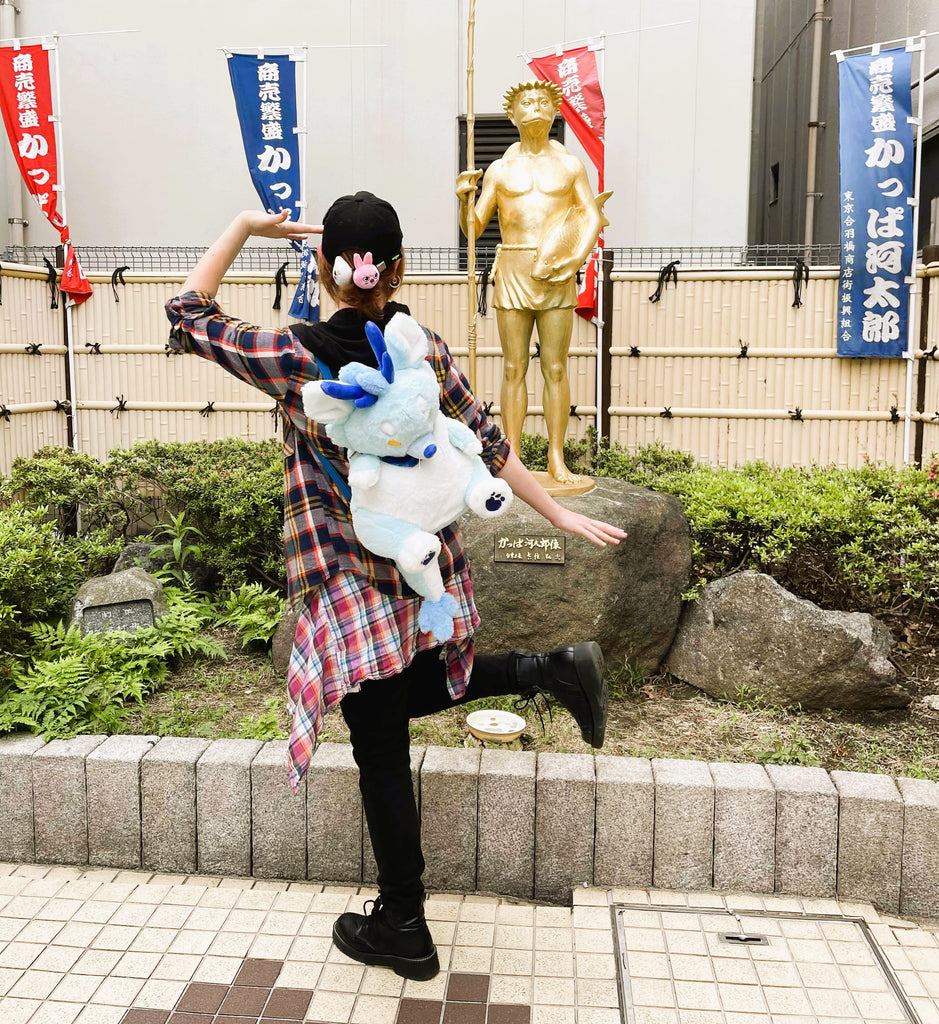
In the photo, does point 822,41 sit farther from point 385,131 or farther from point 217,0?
point 217,0

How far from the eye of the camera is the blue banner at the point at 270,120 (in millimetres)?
7695

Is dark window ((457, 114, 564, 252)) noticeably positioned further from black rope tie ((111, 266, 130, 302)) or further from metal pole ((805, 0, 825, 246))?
black rope tie ((111, 266, 130, 302))

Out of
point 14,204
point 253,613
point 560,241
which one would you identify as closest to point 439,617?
point 253,613

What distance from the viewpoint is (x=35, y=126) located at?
315 inches

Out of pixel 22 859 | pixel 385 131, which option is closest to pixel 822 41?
pixel 385 131

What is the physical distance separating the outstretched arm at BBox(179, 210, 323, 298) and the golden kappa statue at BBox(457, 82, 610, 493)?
8.91ft

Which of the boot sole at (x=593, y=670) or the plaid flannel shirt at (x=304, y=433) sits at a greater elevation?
the plaid flannel shirt at (x=304, y=433)

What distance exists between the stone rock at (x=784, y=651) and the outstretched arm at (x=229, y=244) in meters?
2.59

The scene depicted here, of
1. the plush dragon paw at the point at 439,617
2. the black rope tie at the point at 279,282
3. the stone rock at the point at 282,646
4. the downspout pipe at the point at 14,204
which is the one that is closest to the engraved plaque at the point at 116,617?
the stone rock at the point at 282,646

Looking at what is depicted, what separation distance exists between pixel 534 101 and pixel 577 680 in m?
3.64

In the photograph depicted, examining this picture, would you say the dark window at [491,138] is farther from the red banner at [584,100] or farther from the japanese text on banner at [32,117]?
the japanese text on banner at [32,117]

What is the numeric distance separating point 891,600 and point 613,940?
2447mm

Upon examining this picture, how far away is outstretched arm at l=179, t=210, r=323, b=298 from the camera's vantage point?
2270mm

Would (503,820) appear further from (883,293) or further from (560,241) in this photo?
(883,293)
